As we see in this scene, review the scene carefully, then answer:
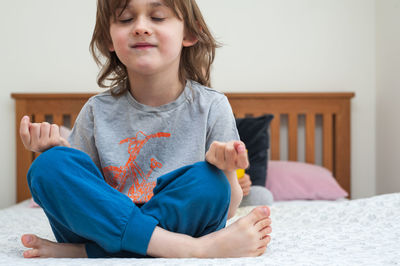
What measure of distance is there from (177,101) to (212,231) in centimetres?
34

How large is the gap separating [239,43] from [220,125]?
1405mm

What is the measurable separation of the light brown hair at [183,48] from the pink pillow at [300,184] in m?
0.82

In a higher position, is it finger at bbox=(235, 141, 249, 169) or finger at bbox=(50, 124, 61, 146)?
finger at bbox=(50, 124, 61, 146)

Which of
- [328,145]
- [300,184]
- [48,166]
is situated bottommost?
[300,184]

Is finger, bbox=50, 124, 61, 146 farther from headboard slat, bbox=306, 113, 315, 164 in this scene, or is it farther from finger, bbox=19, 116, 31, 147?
headboard slat, bbox=306, 113, 315, 164

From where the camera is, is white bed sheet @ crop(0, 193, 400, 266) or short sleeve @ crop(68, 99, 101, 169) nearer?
white bed sheet @ crop(0, 193, 400, 266)

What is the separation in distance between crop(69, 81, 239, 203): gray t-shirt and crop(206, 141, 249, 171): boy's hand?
0.22 meters

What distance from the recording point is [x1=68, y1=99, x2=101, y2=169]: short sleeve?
3.32 feet

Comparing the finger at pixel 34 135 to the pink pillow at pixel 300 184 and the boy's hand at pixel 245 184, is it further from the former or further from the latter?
the pink pillow at pixel 300 184

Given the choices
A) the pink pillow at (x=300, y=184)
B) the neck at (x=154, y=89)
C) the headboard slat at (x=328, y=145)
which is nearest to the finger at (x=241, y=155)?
the neck at (x=154, y=89)

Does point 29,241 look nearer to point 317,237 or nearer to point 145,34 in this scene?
point 145,34

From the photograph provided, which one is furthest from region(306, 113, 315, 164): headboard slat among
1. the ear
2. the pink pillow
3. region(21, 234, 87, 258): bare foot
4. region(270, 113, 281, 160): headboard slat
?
region(21, 234, 87, 258): bare foot

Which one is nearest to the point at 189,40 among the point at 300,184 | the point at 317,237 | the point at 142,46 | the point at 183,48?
the point at 183,48

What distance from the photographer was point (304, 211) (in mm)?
1285
